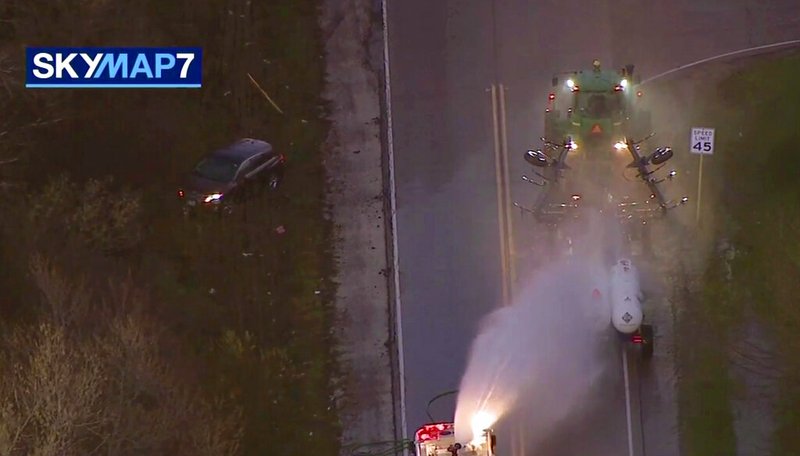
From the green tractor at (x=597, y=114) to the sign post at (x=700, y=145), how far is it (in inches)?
49.3

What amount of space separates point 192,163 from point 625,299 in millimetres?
12242

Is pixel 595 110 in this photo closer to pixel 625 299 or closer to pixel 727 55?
pixel 727 55

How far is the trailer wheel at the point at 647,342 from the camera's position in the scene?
20.2 meters

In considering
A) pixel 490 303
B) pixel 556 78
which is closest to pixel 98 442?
pixel 490 303

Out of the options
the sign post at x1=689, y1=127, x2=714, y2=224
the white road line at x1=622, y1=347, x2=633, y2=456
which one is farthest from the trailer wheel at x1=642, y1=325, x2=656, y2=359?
the sign post at x1=689, y1=127, x2=714, y2=224

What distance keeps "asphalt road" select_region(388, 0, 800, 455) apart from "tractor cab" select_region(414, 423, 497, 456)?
132 inches

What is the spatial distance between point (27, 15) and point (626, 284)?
18.2 metres

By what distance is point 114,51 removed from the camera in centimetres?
2241

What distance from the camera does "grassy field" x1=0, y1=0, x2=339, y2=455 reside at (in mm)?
20672

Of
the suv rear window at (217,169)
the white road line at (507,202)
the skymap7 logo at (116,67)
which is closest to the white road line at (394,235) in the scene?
the white road line at (507,202)

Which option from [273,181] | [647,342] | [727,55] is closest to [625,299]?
[647,342]

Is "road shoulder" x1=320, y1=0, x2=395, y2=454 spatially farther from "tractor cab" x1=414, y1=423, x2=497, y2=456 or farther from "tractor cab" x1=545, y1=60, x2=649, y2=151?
"tractor cab" x1=545, y1=60, x2=649, y2=151

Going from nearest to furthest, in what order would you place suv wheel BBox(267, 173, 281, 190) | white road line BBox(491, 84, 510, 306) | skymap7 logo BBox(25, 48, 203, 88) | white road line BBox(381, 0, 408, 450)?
white road line BBox(381, 0, 408, 450) < white road line BBox(491, 84, 510, 306) < suv wheel BBox(267, 173, 281, 190) < skymap7 logo BBox(25, 48, 203, 88)

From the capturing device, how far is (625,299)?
19891 mm
